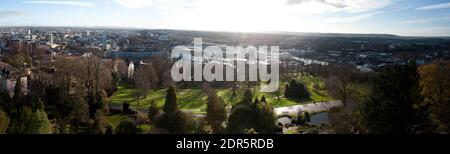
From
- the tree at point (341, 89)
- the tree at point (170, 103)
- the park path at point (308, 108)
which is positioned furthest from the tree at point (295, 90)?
the tree at point (170, 103)

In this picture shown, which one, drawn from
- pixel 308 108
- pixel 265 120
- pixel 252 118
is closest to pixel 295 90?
pixel 308 108

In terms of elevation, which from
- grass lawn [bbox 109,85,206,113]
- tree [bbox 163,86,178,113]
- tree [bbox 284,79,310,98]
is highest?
tree [bbox 163,86,178,113]

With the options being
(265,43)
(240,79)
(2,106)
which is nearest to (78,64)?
(2,106)

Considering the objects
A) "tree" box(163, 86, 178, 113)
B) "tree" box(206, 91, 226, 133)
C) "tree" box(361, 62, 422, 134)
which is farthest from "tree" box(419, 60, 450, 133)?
"tree" box(163, 86, 178, 113)

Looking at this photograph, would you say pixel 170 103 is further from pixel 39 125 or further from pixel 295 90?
pixel 295 90

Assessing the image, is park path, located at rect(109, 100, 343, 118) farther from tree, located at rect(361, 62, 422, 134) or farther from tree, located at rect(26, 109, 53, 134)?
tree, located at rect(361, 62, 422, 134)

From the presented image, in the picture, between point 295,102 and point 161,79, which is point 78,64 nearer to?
point 161,79

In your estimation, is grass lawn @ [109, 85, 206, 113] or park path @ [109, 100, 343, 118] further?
grass lawn @ [109, 85, 206, 113]
